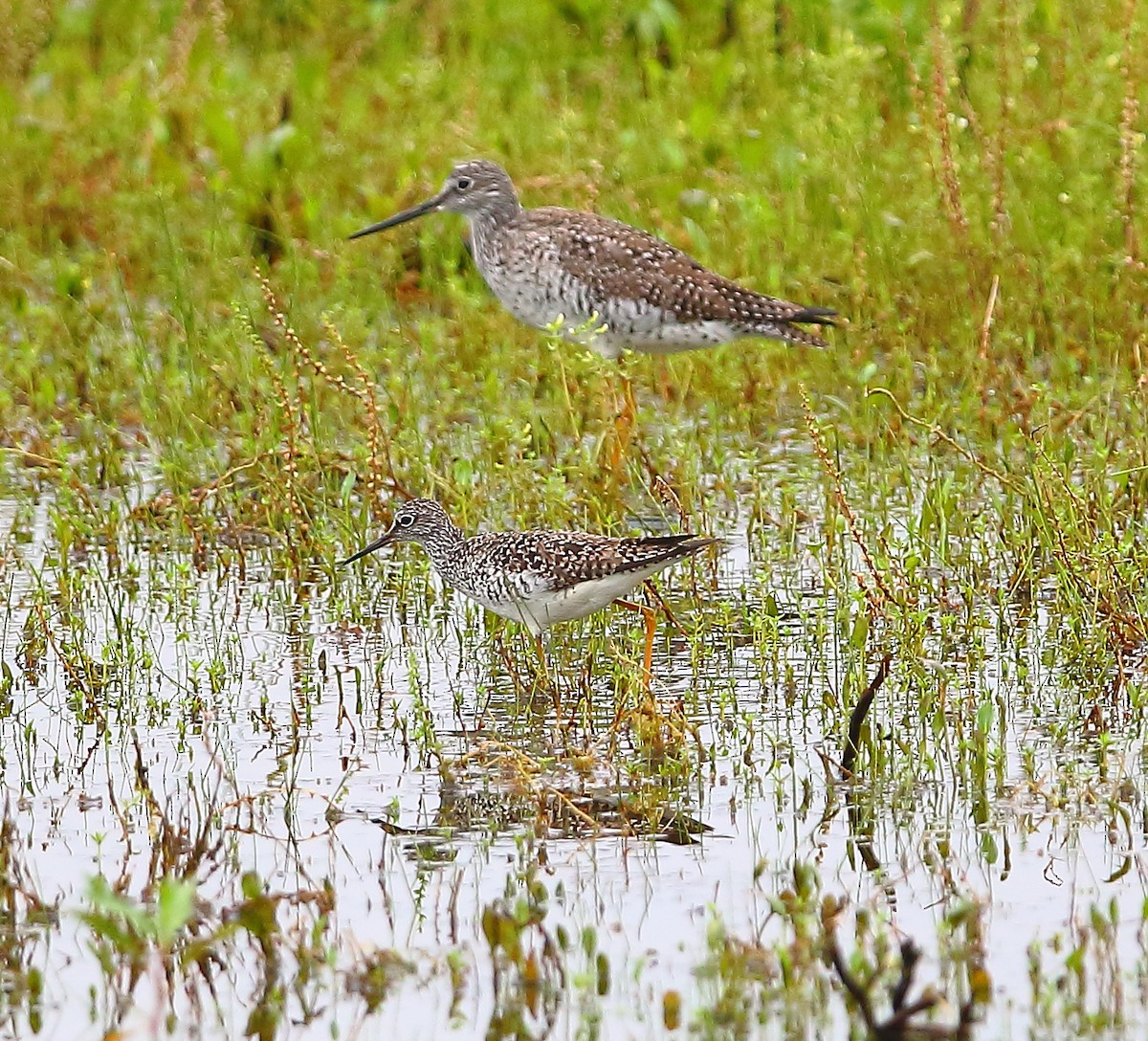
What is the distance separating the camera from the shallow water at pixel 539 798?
4.37 m

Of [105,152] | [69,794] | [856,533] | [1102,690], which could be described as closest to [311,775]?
[69,794]

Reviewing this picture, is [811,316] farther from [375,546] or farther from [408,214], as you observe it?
[375,546]

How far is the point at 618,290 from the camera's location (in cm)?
874

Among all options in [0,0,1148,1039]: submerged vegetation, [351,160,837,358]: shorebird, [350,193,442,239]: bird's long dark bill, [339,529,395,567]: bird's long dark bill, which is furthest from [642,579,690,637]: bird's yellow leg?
[350,193,442,239]: bird's long dark bill

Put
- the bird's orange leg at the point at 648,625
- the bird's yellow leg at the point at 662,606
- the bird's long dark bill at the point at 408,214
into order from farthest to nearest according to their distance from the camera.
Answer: the bird's long dark bill at the point at 408,214
the bird's yellow leg at the point at 662,606
the bird's orange leg at the point at 648,625

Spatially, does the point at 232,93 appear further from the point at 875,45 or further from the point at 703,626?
the point at 703,626

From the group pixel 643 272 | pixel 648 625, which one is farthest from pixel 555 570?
pixel 643 272

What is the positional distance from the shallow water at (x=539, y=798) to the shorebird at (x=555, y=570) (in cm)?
17

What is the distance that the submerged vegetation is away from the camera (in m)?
4.52

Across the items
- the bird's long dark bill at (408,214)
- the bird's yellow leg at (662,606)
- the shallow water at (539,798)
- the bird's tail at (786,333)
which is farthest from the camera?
the bird's long dark bill at (408,214)

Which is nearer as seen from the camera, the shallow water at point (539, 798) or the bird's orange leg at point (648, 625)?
the shallow water at point (539, 798)

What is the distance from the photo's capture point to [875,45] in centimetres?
1166

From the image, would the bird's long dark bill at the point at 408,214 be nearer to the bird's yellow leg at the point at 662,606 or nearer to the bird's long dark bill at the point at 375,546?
the bird's long dark bill at the point at 375,546

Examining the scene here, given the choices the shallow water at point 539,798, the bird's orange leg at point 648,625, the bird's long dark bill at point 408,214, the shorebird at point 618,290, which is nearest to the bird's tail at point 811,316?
the shorebird at point 618,290
